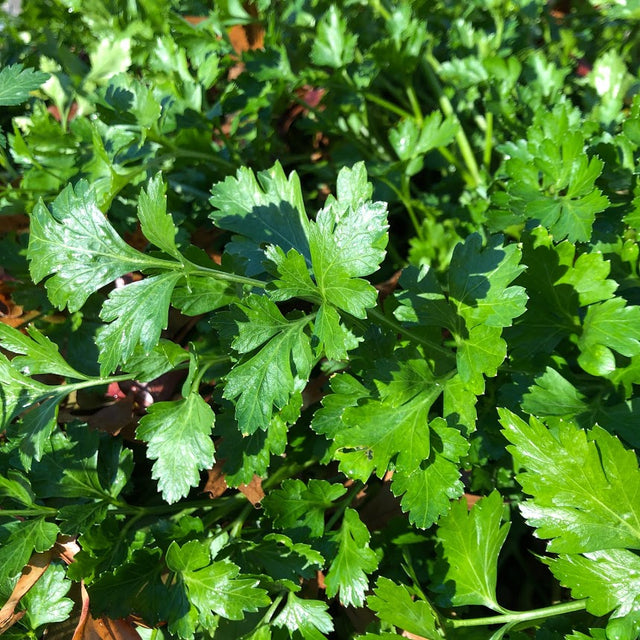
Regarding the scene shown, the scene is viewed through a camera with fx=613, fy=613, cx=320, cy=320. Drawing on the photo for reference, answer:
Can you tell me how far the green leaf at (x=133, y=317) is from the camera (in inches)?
33.8

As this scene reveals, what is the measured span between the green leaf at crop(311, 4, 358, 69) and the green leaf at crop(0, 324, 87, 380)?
0.84m

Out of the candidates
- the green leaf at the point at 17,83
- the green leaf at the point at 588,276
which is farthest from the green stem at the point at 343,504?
the green leaf at the point at 17,83

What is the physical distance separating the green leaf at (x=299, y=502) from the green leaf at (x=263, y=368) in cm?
19

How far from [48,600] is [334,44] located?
4.01 ft

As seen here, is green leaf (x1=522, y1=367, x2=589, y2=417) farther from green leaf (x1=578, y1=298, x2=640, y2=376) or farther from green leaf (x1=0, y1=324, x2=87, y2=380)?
green leaf (x1=0, y1=324, x2=87, y2=380)

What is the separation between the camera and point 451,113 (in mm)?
1514

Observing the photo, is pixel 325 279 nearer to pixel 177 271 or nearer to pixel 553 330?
pixel 177 271

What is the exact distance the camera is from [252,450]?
0.95 meters

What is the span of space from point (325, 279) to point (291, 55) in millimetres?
1009

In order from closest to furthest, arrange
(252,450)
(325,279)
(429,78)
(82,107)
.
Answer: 1. (325,279)
2. (252,450)
3. (429,78)
4. (82,107)

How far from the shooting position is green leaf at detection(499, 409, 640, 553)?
2.49ft

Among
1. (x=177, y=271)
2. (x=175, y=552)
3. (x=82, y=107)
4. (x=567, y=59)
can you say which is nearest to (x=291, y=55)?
(x=82, y=107)

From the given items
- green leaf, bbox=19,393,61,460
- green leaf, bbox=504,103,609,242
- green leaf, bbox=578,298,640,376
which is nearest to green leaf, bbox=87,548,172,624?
green leaf, bbox=19,393,61,460

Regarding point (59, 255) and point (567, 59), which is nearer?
point (59, 255)
